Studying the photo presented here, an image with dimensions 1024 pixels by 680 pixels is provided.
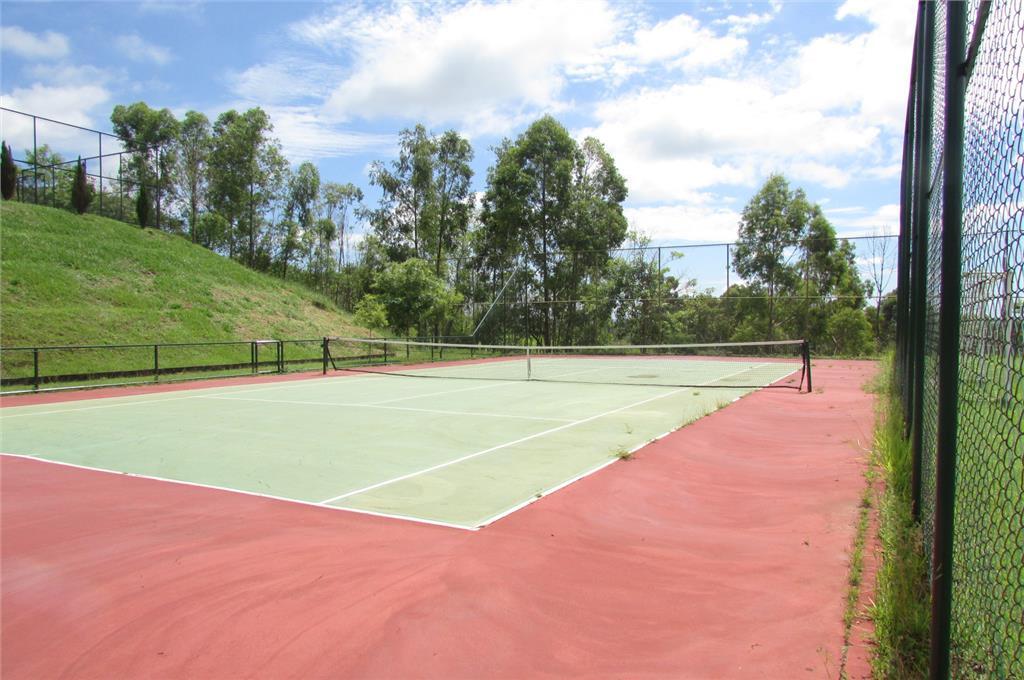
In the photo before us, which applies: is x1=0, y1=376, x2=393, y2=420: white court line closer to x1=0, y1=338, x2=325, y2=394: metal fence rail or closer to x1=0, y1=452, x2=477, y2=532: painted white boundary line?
x1=0, y1=338, x2=325, y2=394: metal fence rail

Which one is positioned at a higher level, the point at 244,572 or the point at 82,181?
the point at 82,181

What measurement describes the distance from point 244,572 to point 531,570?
1785 mm

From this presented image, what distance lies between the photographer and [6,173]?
92.3ft

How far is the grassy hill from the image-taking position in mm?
20312

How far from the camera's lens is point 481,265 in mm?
36000

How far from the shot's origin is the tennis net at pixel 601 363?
54.4 feet

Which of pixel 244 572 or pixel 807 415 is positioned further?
pixel 807 415

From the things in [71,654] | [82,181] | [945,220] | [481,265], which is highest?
[82,181]

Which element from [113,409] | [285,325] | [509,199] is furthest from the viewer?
[509,199]

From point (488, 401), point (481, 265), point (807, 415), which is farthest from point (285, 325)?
point (807, 415)

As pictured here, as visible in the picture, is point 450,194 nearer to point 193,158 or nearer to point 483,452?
point 193,158

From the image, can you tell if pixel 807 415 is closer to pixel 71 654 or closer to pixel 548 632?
pixel 548 632

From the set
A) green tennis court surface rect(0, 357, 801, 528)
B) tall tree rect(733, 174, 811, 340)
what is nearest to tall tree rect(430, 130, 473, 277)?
tall tree rect(733, 174, 811, 340)

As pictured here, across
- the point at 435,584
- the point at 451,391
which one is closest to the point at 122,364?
the point at 451,391
